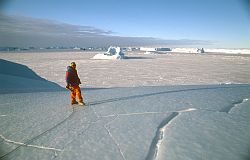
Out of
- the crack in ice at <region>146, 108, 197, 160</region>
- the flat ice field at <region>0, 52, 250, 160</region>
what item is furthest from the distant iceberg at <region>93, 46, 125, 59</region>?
the crack in ice at <region>146, 108, 197, 160</region>

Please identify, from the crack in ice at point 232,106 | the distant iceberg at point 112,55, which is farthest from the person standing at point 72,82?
the distant iceberg at point 112,55

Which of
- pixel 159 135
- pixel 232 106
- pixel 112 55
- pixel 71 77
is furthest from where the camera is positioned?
pixel 112 55

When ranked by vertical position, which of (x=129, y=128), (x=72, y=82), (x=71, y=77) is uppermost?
(x=71, y=77)

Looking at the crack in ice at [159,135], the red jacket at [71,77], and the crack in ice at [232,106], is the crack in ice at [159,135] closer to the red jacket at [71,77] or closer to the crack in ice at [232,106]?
the crack in ice at [232,106]

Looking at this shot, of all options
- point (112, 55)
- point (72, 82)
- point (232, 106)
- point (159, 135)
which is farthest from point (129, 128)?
point (112, 55)

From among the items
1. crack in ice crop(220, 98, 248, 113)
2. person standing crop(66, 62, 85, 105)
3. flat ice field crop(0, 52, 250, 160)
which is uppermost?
person standing crop(66, 62, 85, 105)

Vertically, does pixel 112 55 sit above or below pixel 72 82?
below

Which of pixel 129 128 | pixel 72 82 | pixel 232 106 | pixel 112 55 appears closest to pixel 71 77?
pixel 72 82

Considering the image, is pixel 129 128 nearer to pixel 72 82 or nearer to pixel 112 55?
pixel 72 82

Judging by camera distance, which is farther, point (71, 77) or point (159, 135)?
point (71, 77)

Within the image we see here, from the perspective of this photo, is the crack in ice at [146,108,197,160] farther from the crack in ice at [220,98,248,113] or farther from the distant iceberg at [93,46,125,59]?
the distant iceberg at [93,46,125,59]

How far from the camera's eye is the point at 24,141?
3627 millimetres

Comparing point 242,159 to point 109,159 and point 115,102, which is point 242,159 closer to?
point 109,159

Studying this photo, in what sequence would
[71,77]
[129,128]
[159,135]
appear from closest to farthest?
[159,135]
[129,128]
[71,77]
